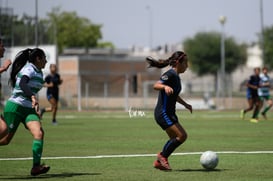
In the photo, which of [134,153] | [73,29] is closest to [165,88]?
[134,153]

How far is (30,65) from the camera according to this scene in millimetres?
13414

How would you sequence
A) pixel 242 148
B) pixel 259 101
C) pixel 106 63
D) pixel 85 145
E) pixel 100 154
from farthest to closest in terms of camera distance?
pixel 106 63 → pixel 259 101 → pixel 85 145 → pixel 242 148 → pixel 100 154

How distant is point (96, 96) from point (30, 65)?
48.2 metres

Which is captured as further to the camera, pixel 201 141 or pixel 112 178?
pixel 201 141

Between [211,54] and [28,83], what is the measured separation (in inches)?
3724

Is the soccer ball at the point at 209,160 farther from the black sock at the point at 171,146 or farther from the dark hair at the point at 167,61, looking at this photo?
the dark hair at the point at 167,61

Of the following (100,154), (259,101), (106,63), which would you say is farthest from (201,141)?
(106,63)

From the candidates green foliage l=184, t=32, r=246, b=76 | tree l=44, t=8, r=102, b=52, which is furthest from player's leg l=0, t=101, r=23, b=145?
tree l=44, t=8, r=102, b=52

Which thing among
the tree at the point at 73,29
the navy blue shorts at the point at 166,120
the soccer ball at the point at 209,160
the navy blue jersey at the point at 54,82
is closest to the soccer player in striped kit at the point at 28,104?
the navy blue shorts at the point at 166,120

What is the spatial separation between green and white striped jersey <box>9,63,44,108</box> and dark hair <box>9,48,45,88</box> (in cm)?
14

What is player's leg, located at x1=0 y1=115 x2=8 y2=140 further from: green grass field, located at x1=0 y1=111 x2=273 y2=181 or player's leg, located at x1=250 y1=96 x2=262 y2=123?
player's leg, located at x1=250 y1=96 x2=262 y2=123

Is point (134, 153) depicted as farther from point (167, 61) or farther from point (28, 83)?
point (28, 83)

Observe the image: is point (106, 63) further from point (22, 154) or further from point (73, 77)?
point (22, 154)

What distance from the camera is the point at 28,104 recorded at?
1317 centimetres
